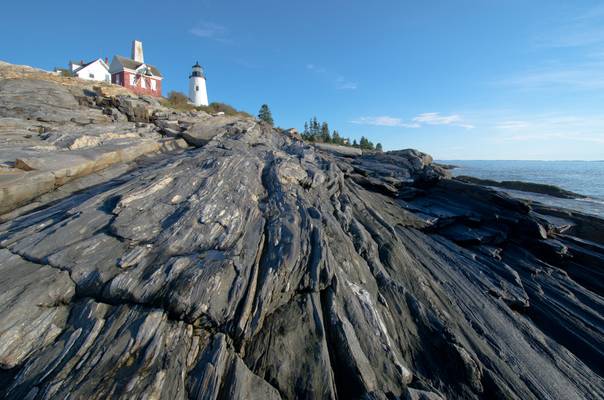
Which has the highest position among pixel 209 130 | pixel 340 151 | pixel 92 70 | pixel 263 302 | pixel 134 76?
pixel 92 70

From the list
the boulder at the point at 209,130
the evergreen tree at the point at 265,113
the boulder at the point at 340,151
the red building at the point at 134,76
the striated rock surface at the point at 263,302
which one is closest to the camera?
the striated rock surface at the point at 263,302

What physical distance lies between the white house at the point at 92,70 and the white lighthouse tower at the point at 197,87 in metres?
19.6

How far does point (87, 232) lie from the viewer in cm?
706

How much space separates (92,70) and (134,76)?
682 inches

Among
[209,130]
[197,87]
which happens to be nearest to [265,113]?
[197,87]

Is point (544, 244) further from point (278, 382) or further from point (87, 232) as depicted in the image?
point (87, 232)

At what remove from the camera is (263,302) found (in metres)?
5.98

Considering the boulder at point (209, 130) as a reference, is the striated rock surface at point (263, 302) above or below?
below

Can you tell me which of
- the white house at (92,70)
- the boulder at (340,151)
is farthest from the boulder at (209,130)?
the white house at (92,70)

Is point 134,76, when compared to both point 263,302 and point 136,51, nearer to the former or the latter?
point 136,51

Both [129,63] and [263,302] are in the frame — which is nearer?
[263,302]

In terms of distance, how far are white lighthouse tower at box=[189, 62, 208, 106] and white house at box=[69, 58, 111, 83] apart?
64.4 ft

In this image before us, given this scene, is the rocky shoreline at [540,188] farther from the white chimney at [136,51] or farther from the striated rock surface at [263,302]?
the white chimney at [136,51]

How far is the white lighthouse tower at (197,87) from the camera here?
70.9 m
